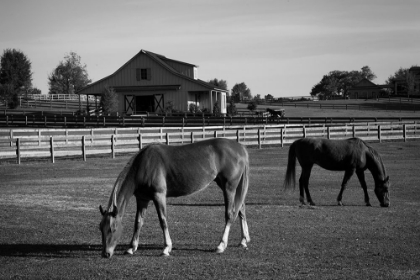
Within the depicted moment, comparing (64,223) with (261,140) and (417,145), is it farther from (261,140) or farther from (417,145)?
(417,145)

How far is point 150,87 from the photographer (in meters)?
56.2

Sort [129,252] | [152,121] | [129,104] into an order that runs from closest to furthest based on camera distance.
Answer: [129,252], [152,121], [129,104]

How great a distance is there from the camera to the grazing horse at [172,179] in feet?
24.5

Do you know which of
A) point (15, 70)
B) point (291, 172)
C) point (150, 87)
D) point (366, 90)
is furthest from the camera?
point (366, 90)

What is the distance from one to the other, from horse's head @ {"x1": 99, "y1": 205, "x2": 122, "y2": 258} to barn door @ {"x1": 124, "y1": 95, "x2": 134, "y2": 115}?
165 ft

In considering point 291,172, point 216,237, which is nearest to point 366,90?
point 291,172

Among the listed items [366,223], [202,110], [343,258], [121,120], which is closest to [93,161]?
[366,223]

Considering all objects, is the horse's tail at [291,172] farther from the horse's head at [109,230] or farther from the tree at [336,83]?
the tree at [336,83]

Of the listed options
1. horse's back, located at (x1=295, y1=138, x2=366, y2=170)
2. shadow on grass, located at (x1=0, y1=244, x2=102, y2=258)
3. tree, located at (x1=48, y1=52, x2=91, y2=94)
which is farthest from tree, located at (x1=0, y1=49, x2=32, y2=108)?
shadow on grass, located at (x1=0, y1=244, x2=102, y2=258)

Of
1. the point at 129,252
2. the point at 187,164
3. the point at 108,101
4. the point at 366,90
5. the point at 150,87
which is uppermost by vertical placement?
the point at 366,90

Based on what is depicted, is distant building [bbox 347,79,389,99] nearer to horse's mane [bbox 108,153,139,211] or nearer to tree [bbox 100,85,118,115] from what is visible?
tree [bbox 100,85,118,115]

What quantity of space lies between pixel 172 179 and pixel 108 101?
47696mm

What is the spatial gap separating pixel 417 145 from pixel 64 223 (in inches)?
1112

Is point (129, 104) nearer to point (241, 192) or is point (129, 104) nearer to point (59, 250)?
point (59, 250)
